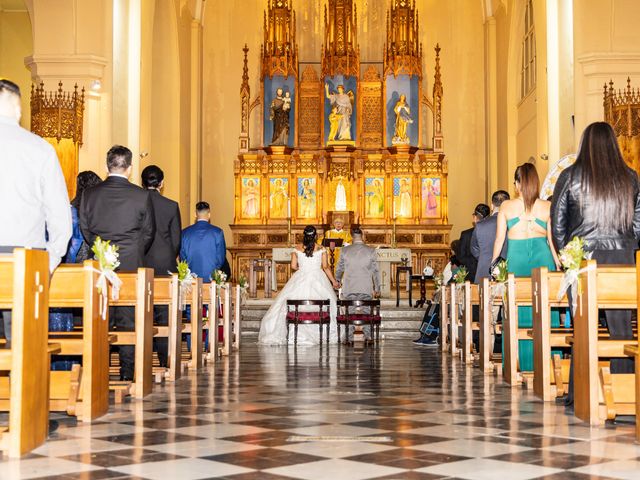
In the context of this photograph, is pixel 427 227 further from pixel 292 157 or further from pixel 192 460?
pixel 192 460

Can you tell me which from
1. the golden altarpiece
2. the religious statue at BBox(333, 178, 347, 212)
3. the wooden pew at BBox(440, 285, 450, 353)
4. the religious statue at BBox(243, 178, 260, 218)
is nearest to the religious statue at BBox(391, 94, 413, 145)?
the golden altarpiece

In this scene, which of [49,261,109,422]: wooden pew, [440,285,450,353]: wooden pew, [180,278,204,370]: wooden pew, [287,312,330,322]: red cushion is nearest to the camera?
[49,261,109,422]: wooden pew

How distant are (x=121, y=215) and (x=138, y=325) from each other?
91cm

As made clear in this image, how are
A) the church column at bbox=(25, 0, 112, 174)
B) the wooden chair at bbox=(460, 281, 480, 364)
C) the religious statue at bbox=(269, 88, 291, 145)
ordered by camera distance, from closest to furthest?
the wooden chair at bbox=(460, 281, 480, 364) → the church column at bbox=(25, 0, 112, 174) → the religious statue at bbox=(269, 88, 291, 145)

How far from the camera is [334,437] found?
5.73 meters

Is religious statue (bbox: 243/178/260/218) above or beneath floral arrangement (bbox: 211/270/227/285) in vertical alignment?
above

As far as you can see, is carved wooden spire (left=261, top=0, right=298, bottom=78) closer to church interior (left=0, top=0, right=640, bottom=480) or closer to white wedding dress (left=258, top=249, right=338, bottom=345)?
church interior (left=0, top=0, right=640, bottom=480)

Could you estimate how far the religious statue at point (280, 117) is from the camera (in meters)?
24.9

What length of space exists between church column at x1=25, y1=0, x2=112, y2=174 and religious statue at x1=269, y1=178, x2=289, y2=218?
8.36m

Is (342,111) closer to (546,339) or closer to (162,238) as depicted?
(162,238)

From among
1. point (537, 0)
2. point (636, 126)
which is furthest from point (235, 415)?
point (537, 0)

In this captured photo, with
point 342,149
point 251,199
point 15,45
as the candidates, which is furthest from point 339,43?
point 15,45

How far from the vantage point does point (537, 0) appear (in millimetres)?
19203

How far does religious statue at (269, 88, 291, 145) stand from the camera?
81.7 feet
